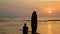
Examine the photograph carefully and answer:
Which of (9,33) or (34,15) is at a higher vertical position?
(34,15)

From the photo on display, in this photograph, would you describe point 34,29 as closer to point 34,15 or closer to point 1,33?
point 34,15

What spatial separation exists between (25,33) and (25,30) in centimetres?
15

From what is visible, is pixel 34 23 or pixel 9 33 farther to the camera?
pixel 9 33

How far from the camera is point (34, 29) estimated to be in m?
8.61

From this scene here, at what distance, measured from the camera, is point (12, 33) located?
391 inches

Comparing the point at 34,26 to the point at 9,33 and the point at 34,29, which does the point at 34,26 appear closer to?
the point at 34,29

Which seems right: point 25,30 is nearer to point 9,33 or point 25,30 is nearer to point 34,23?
point 34,23

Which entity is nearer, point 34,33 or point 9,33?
point 34,33

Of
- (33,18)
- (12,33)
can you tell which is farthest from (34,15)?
(12,33)

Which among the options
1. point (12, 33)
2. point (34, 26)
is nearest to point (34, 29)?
point (34, 26)

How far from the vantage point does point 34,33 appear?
8641mm

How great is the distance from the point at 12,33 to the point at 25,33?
1.64 meters

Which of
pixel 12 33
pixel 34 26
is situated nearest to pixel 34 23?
pixel 34 26

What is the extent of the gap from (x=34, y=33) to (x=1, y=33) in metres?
2.13
